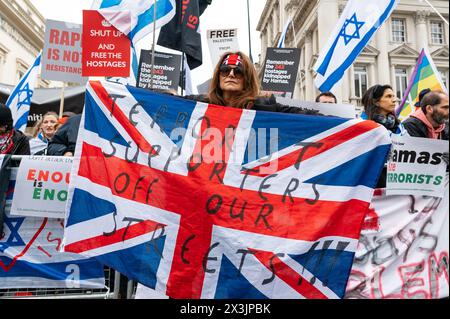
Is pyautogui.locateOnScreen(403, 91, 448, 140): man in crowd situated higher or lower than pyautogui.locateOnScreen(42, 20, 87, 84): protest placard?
lower

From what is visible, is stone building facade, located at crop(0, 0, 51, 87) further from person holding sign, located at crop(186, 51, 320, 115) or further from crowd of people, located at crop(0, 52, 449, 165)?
person holding sign, located at crop(186, 51, 320, 115)

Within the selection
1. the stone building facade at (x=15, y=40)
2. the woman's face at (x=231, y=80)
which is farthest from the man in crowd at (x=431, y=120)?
the stone building facade at (x=15, y=40)

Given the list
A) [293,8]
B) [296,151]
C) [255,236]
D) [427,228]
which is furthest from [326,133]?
[293,8]

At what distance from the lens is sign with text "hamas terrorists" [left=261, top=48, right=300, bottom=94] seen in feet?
27.9

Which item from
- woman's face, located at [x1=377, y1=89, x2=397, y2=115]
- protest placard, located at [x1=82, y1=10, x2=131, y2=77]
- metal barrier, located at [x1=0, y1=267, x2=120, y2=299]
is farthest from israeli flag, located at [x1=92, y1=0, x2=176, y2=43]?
metal barrier, located at [x1=0, y1=267, x2=120, y2=299]

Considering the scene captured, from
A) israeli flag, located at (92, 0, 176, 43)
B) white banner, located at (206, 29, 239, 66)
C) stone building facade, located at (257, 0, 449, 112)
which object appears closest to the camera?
israeli flag, located at (92, 0, 176, 43)

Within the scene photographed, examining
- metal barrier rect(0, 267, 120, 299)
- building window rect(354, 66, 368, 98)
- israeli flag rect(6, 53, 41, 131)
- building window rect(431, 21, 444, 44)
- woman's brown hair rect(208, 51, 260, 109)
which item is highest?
building window rect(431, 21, 444, 44)

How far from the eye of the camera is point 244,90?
3.02 m

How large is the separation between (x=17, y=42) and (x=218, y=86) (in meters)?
41.1

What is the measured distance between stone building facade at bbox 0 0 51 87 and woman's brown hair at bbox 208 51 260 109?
34561 millimetres

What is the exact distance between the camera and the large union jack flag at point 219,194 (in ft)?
8.25

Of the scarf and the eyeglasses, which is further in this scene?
the scarf

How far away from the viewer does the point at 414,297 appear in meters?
2.87
